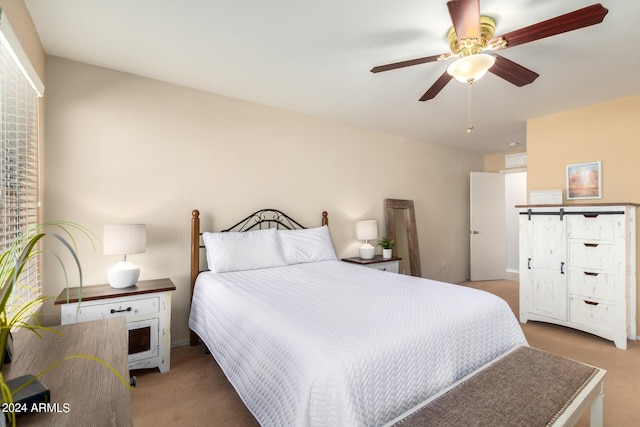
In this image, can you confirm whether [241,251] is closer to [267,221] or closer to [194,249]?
[194,249]

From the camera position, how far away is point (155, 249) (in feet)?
9.52

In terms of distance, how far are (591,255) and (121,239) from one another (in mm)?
4407

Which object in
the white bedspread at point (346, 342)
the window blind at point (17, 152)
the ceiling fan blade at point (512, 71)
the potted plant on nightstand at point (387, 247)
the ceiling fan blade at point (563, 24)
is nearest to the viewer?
the white bedspread at point (346, 342)

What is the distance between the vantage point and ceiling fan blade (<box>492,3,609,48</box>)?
1421mm

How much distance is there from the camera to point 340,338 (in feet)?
4.68

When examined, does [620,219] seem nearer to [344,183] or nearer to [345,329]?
[344,183]

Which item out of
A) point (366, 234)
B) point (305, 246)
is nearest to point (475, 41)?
point (305, 246)

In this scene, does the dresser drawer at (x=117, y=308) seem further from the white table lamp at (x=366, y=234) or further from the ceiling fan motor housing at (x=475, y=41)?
the ceiling fan motor housing at (x=475, y=41)

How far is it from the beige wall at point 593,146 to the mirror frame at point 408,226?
1.60 meters

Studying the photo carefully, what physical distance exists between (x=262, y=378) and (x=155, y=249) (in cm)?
192

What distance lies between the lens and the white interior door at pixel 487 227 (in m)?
5.59

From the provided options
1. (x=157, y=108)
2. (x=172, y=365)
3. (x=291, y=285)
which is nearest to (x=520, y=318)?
(x=291, y=285)

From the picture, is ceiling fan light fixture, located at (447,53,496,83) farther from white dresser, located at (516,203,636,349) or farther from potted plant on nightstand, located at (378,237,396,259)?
potted plant on nightstand, located at (378,237,396,259)

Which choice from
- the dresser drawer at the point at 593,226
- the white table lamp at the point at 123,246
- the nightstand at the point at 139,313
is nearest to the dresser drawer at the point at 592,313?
the dresser drawer at the point at 593,226
